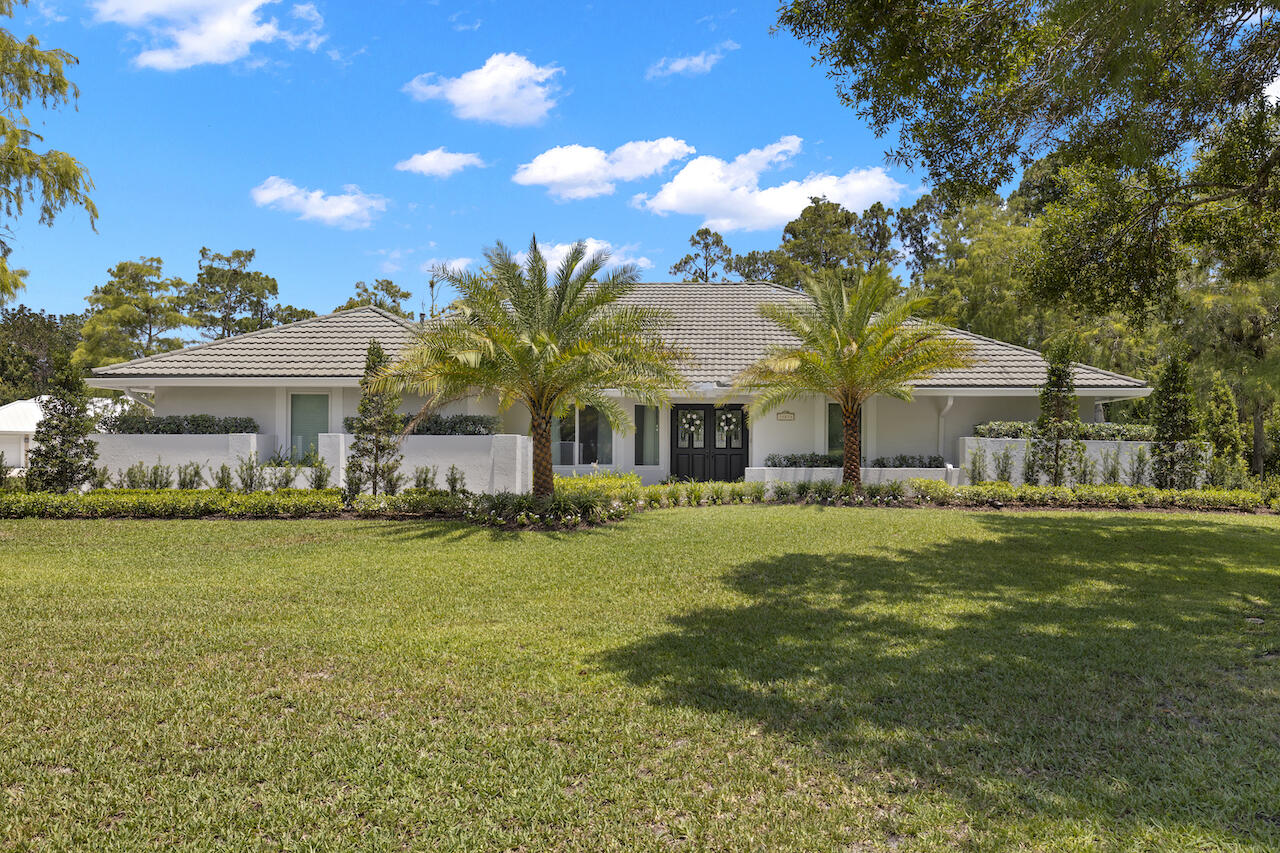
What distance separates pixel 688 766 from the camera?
4.00m

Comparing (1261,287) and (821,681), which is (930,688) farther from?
(1261,287)

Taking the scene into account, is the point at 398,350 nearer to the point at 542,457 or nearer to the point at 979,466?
the point at 542,457

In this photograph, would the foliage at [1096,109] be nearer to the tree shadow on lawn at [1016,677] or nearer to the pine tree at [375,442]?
the tree shadow on lawn at [1016,677]

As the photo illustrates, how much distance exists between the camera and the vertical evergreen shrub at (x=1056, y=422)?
1672cm

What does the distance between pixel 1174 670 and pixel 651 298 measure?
19344 millimetres

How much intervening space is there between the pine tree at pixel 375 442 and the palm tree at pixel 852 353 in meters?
7.46

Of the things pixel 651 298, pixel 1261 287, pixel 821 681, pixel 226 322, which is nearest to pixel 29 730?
pixel 821 681

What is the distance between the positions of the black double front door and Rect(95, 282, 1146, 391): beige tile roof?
3.79ft

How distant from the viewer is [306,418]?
59.8 ft

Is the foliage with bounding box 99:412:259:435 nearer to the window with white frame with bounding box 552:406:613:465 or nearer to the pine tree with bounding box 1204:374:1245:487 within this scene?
the window with white frame with bounding box 552:406:613:465

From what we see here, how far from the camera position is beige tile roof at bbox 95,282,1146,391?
18.0 meters

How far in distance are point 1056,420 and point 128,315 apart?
134 ft

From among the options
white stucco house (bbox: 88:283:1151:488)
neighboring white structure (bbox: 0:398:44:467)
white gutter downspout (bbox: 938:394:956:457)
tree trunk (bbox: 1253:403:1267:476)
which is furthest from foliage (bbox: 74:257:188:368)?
tree trunk (bbox: 1253:403:1267:476)

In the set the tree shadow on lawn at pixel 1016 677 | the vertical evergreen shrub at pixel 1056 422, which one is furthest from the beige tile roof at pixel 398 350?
the tree shadow on lawn at pixel 1016 677
